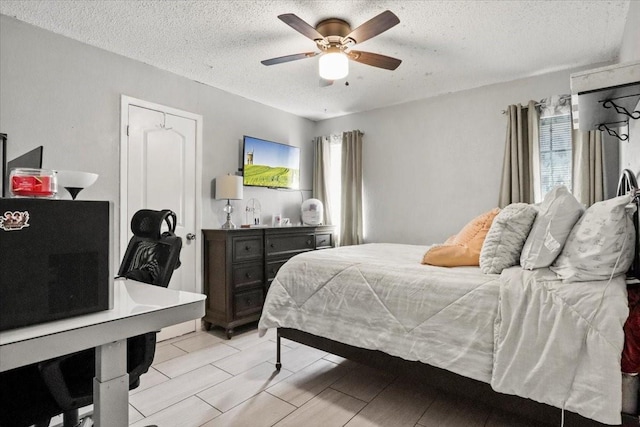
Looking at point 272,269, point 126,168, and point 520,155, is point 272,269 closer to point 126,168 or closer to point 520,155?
point 126,168

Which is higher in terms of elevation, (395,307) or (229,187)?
(229,187)

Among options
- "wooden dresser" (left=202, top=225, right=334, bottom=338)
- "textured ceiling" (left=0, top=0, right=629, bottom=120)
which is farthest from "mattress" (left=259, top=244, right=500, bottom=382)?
"textured ceiling" (left=0, top=0, right=629, bottom=120)

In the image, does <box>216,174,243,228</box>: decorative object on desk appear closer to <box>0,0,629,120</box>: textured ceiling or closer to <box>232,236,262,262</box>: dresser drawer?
A: <box>232,236,262,262</box>: dresser drawer

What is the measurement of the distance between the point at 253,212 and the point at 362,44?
7.39 feet

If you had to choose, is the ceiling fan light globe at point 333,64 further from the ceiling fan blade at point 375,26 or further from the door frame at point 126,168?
the door frame at point 126,168

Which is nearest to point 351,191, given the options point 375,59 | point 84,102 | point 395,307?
point 375,59

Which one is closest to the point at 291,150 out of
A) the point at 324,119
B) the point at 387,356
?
the point at 324,119

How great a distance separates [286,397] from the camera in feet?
6.97

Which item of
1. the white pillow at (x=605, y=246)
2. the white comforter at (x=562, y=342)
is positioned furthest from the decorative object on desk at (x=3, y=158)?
the white pillow at (x=605, y=246)

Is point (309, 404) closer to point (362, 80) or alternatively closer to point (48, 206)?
point (48, 206)

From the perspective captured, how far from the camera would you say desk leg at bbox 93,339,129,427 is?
95 cm

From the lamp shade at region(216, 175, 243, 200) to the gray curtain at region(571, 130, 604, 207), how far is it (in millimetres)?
3236

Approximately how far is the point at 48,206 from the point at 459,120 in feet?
12.6

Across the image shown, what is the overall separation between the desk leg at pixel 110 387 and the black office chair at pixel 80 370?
11.5 inches
